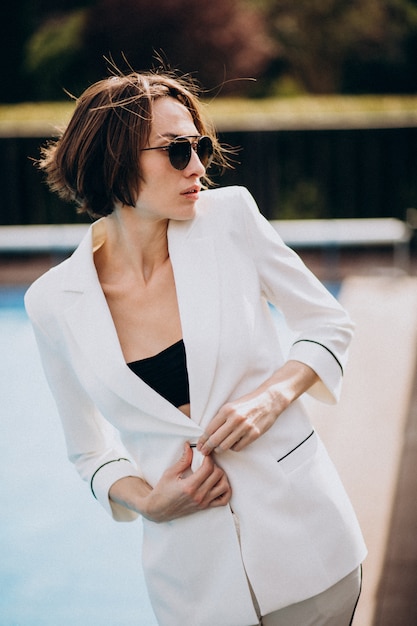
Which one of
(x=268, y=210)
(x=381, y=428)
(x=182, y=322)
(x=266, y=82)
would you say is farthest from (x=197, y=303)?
(x=266, y=82)

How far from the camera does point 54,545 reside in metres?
4.93

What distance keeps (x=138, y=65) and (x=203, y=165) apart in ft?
51.2

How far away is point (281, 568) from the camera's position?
6.12 ft

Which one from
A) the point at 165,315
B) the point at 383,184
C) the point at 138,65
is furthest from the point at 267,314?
the point at 138,65

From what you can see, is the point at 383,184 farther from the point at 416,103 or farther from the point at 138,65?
the point at 138,65

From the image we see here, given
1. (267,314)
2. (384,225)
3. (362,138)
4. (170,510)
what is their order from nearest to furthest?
(170,510) → (267,314) → (384,225) → (362,138)

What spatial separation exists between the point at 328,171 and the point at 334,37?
843 centimetres

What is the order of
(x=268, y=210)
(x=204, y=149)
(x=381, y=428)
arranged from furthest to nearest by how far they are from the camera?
(x=268, y=210), (x=381, y=428), (x=204, y=149)

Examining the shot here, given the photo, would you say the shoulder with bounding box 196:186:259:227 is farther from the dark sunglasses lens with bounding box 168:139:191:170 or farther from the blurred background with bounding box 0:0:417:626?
the blurred background with bounding box 0:0:417:626

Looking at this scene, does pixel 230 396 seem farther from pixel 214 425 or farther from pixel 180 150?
pixel 180 150

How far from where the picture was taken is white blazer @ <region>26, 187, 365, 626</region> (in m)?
1.83

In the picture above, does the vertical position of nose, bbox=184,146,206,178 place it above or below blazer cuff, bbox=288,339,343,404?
above

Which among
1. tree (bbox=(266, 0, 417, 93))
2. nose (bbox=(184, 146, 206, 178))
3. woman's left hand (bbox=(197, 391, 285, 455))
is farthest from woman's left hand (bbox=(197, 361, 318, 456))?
tree (bbox=(266, 0, 417, 93))

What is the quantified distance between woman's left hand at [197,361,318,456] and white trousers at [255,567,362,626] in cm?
42
